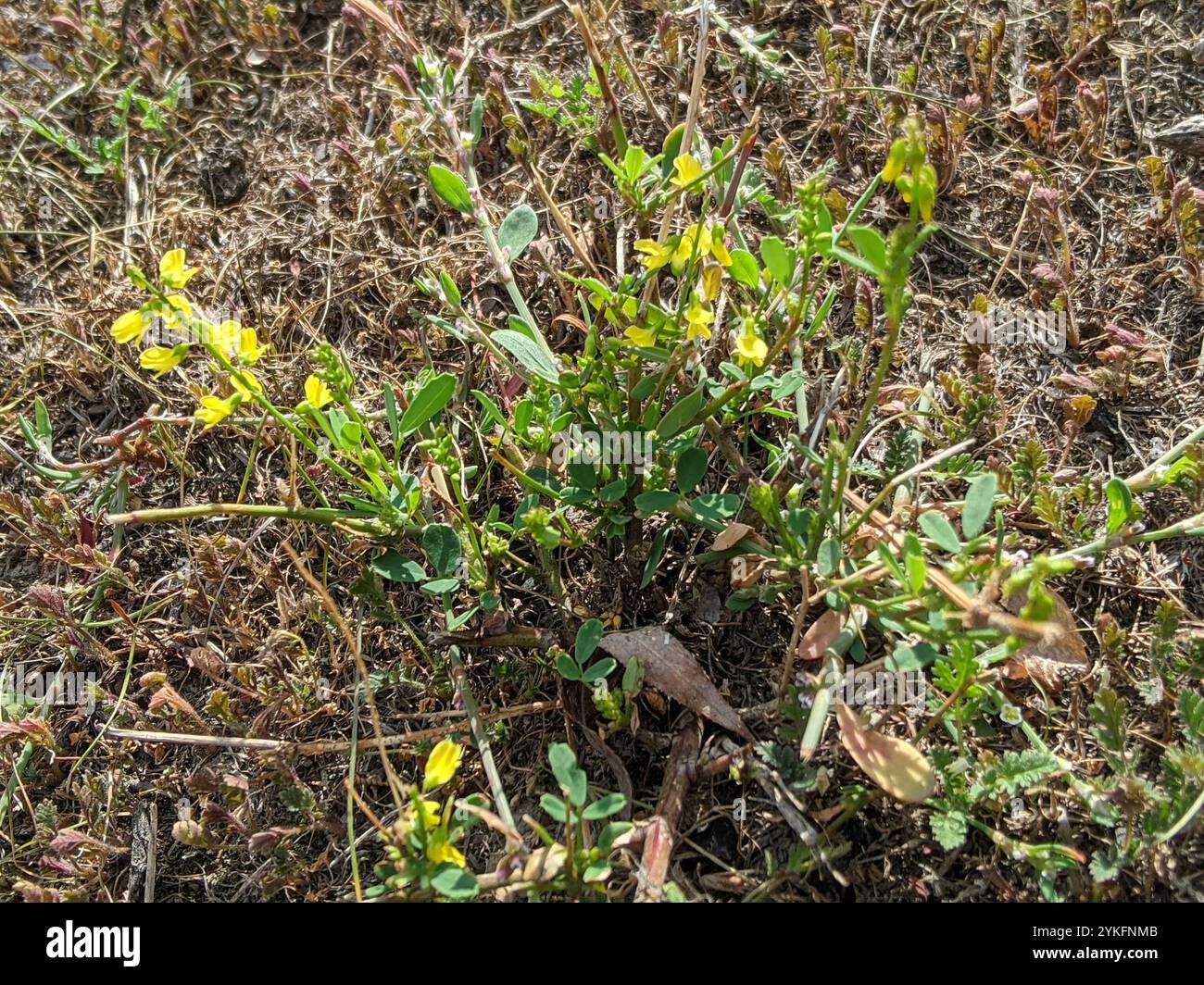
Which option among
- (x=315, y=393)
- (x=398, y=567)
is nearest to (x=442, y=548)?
(x=398, y=567)

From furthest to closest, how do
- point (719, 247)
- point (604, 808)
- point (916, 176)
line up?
point (719, 247) < point (604, 808) < point (916, 176)

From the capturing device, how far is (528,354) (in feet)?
5.78

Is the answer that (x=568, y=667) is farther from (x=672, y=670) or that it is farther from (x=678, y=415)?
(x=678, y=415)

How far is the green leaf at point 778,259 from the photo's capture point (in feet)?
4.62

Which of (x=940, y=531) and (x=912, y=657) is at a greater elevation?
(x=940, y=531)

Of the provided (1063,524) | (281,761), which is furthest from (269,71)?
(1063,524)

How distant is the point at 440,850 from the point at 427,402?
80cm

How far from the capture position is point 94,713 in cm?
207

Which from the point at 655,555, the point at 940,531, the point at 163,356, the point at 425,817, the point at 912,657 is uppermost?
the point at 163,356

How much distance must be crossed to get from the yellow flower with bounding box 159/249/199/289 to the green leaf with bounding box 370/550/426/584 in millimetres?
613

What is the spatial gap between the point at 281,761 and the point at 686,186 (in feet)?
4.52

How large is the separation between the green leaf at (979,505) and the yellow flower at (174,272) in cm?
Answer: 132

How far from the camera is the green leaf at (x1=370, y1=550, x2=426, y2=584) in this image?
1775 mm
